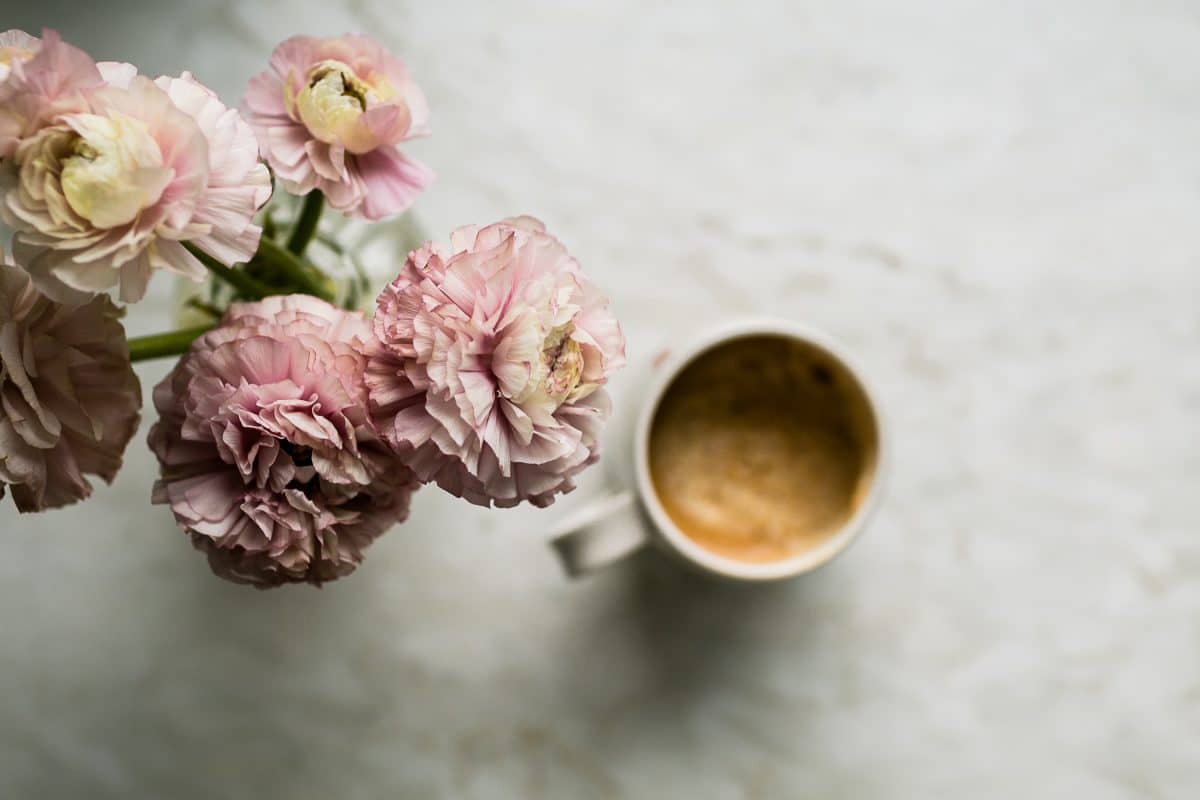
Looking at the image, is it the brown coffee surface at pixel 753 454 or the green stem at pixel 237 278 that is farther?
the brown coffee surface at pixel 753 454

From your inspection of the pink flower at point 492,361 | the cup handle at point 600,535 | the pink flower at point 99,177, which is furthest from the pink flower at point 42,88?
the cup handle at point 600,535

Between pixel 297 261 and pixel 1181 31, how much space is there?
62 cm

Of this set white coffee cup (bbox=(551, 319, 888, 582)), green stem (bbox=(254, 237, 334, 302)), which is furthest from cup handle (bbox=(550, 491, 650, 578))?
green stem (bbox=(254, 237, 334, 302))

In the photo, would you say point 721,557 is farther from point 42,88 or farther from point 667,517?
point 42,88

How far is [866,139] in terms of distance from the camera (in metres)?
0.73

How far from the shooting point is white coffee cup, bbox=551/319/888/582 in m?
0.61

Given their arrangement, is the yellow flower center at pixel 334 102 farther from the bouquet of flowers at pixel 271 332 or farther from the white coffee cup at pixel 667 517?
the white coffee cup at pixel 667 517

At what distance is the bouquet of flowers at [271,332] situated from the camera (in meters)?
0.33

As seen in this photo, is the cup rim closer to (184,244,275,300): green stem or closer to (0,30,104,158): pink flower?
(184,244,275,300): green stem

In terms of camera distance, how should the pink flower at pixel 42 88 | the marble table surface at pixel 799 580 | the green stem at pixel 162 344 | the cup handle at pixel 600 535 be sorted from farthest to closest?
the marble table surface at pixel 799 580 → the cup handle at pixel 600 535 → the green stem at pixel 162 344 → the pink flower at pixel 42 88

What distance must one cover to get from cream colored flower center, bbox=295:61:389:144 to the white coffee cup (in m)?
0.26

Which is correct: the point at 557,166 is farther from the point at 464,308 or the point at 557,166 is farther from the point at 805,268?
the point at 464,308

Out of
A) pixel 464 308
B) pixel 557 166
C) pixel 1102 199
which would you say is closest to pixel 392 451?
pixel 464 308

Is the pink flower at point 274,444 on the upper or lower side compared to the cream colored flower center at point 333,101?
lower
